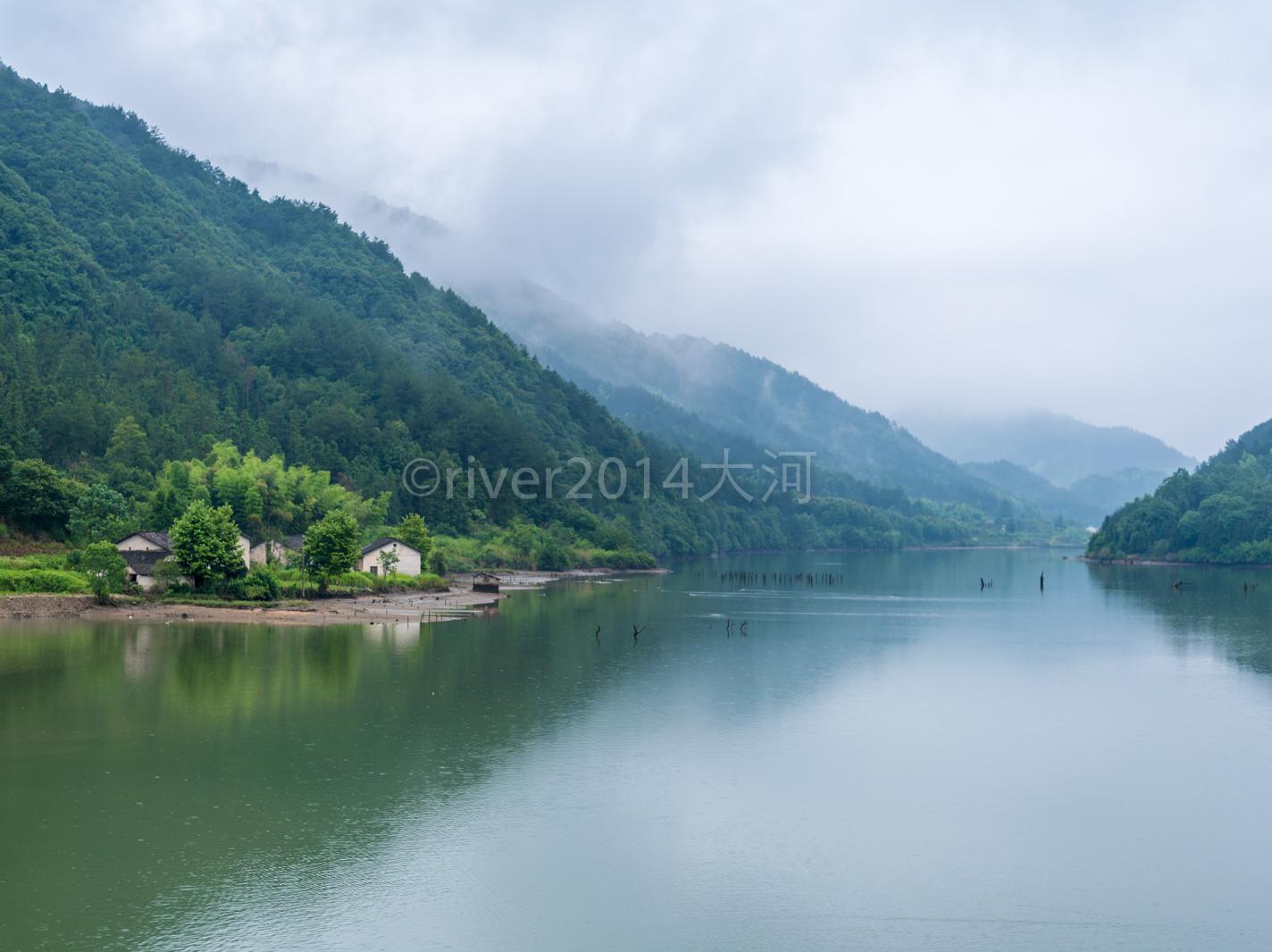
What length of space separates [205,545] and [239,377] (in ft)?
223

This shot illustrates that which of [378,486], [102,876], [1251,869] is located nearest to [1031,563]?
[378,486]

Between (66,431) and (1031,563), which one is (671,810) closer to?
(66,431)

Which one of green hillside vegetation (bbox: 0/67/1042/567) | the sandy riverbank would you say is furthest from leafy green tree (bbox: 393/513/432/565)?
the sandy riverbank

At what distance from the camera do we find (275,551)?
252 ft

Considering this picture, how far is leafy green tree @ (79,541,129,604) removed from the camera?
194 feet

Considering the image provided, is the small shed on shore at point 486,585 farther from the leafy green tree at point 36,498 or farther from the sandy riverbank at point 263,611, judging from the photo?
the leafy green tree at point 36,498

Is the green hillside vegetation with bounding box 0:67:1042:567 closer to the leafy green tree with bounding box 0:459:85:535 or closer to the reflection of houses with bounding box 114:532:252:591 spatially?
the leafy green tree with bounding box 0:459:85:535

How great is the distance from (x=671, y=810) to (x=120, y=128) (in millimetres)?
194622

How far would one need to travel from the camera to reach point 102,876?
21.4m

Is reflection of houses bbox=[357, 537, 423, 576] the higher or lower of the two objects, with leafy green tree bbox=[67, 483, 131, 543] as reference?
lower

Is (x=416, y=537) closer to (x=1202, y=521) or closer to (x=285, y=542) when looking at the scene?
(x=285, y=542)

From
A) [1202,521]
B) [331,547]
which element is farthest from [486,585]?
[1202,521]

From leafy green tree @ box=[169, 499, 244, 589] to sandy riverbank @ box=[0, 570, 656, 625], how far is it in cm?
221

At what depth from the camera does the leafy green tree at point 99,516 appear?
6669 cm
